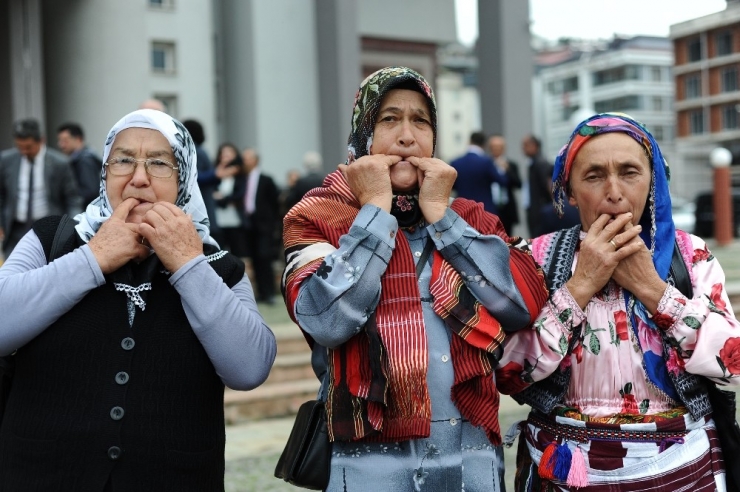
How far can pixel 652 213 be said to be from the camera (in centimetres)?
262

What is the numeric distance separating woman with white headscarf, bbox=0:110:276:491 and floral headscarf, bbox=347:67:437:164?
1.72ft

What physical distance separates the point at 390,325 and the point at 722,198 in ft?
59.9

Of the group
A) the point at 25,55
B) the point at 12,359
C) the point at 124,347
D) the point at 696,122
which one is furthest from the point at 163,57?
the point at 696,122

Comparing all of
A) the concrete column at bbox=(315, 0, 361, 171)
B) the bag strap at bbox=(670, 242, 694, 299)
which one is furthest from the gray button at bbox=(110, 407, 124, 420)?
the concrete column at bbox=(315, 0, 361, 171)

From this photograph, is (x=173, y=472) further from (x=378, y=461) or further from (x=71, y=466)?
(x=378, y=461)

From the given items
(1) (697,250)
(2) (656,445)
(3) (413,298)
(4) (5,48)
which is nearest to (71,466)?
(3) (413,298)

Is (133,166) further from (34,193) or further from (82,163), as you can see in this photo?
(82,163)

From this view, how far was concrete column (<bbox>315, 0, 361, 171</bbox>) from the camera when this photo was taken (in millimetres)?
13891

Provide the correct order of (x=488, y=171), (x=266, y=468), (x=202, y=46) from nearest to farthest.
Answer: (x=266, y=468)
(x=488, y=171)
(x=202, y=46)

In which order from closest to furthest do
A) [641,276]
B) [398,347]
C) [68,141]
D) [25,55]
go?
[398,347]
[641,276]
[68,141]
[25,55]

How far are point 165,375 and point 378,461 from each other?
613 mm

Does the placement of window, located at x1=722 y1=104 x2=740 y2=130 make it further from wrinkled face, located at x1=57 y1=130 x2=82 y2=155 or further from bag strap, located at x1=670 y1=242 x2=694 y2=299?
bag strap, located at x1=670 y1=242 x2=694 y2=299

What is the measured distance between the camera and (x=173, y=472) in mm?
2418

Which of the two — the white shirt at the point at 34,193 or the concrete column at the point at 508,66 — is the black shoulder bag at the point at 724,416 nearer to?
the white shirt at the point at 34,193
